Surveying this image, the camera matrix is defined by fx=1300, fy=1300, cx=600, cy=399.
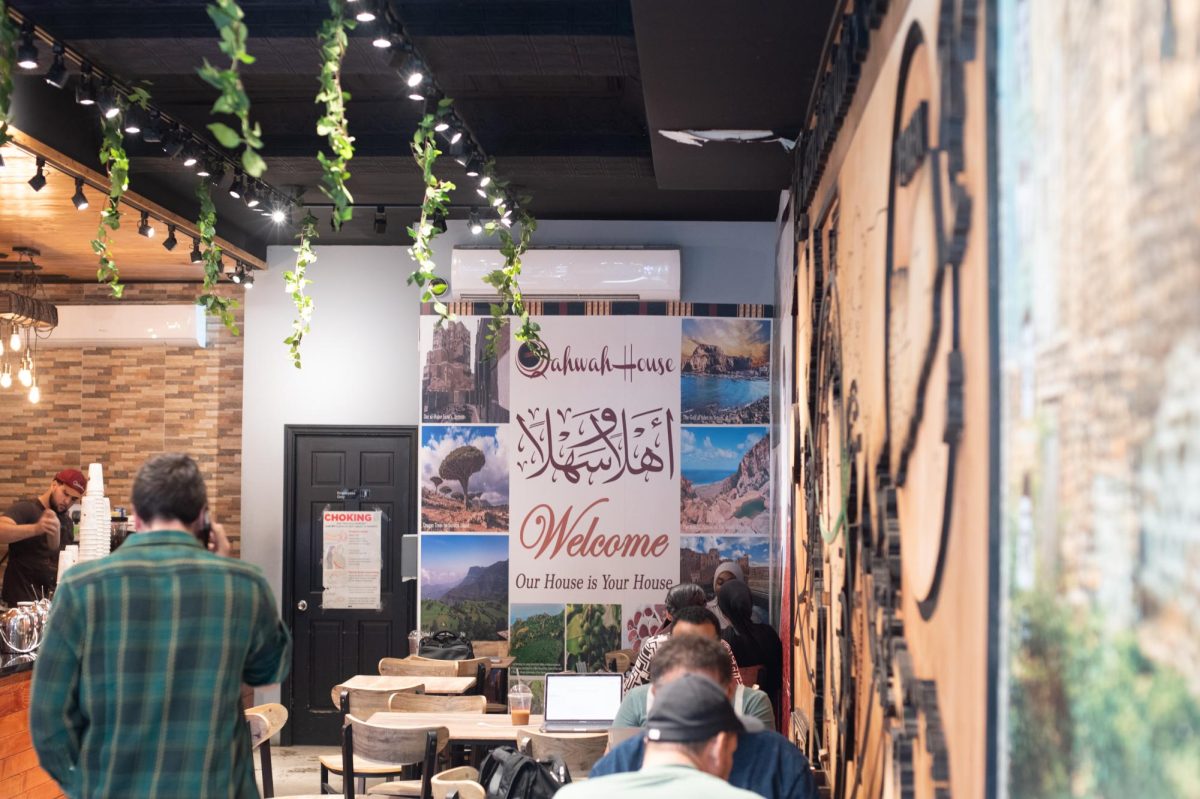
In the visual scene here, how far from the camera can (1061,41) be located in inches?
53.8

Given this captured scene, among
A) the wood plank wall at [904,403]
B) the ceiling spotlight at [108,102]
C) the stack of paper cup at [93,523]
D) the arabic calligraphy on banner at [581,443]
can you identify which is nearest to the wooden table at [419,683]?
the stack of paper cup at [93,523]

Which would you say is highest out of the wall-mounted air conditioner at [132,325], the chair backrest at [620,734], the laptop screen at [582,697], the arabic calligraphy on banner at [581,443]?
the wall-mounted air conditioner at [132,325]

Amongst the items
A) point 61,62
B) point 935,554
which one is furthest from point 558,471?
point 935,554

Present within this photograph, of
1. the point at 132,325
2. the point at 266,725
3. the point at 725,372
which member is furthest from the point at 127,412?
the point at 266,725

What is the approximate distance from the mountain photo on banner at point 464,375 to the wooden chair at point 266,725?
10.5 ft

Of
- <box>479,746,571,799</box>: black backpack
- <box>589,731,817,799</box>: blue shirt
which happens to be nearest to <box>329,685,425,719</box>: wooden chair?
<box>479,746,571,799</box>: black backpack

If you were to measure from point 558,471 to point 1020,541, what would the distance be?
286 inches

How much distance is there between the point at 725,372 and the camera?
875 centimetres

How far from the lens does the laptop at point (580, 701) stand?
571 centimetres

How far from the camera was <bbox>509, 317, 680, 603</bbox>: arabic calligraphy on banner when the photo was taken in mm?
8734

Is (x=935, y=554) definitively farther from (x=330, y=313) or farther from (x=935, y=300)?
(x=330, y=313)

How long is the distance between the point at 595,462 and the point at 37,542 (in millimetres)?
3582

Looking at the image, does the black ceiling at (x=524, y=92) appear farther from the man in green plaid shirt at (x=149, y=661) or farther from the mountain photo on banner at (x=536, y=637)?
the mountain photo on banner at (x=536, y=637)

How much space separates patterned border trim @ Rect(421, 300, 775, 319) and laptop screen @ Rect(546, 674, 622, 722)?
349 centimetres
